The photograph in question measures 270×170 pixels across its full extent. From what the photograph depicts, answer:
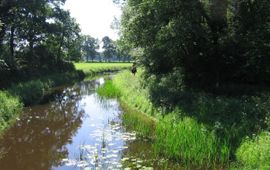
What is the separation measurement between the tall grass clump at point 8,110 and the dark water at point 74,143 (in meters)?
0.50

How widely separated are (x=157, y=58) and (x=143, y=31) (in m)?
2.80

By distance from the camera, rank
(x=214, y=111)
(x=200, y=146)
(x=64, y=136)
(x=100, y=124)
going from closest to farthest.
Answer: (x=200, y=146)
(x=214, y=111)
(x=64, y=136)
(x=100, y=124)

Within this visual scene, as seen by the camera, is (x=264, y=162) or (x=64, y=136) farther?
(x=64, y=136)

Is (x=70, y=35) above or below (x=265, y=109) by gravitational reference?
above

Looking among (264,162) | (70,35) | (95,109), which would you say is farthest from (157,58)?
(70,35)

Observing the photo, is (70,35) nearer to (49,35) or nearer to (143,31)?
(49,35)

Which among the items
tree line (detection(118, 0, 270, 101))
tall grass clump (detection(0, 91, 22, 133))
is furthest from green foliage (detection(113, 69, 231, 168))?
tall grass clump (detection(0, 91, 22, 133))

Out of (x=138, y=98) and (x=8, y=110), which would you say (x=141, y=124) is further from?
(x=8, y=110)

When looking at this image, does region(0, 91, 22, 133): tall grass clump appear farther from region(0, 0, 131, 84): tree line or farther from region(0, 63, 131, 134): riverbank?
region(0, 0, 131, 84): tree line

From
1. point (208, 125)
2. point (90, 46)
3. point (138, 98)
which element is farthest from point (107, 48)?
point (208, 125)

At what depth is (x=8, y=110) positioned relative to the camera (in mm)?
23328

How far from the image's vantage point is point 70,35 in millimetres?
70500

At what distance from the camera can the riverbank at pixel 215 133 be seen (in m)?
13.1

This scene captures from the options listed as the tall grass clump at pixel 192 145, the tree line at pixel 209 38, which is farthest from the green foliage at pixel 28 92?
the tall grass clump at pixel 192 145
